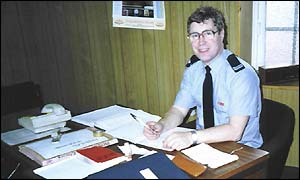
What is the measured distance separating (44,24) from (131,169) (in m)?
0.35

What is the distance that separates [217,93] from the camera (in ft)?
3.58

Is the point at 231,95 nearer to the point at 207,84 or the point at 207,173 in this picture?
the point at 207,84

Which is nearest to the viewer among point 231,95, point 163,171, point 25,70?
point 25,70

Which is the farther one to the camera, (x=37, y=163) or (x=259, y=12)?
(x=259, y=12)

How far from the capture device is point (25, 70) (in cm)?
47

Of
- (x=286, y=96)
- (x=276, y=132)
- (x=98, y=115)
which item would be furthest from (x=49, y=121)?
(x=286, y=96)

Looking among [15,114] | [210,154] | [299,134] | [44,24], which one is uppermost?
[44,24]

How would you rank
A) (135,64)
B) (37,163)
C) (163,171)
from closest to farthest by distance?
(163,171), (37,163), (135,64)

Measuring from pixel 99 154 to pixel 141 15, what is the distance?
1.14 m

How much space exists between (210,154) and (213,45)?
0.39 m

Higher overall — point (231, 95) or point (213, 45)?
point (213, 45)

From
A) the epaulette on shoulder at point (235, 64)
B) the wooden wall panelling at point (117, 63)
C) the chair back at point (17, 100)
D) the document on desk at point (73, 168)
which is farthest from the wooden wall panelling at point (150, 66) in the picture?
the chair back at point (17, 100)

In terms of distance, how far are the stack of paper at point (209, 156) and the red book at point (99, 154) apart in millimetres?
176

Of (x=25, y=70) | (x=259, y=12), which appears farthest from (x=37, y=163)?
(x=259, y=12)
